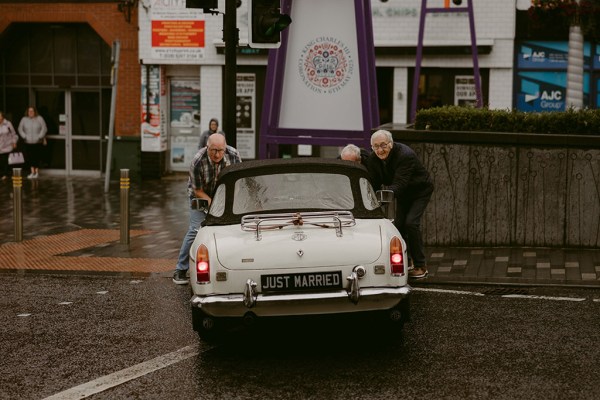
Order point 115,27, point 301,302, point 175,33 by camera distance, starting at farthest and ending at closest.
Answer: point 115,27 < point 175,33 < point 301,302

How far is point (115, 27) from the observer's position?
82.7 feet

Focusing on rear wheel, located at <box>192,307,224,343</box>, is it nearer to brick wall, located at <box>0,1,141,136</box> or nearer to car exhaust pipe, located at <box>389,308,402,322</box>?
car exhaust pipe, located at <box>389,308,402,322</box>

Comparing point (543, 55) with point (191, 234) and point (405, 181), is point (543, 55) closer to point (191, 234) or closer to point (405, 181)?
point (405, 181)

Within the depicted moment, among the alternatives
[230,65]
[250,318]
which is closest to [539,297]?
[250,318]

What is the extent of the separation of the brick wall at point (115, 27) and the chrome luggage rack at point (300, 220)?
18130 millimetres

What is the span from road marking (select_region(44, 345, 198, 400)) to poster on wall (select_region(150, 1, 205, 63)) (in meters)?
17.7

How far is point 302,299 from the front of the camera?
284 inches

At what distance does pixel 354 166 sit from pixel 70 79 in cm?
1903

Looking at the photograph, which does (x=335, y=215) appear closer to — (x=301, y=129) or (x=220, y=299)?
(x=220, y=299)

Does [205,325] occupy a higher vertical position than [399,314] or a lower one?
lower

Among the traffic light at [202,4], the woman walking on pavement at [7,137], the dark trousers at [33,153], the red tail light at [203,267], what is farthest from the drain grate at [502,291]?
the dark trousers at [33,153]

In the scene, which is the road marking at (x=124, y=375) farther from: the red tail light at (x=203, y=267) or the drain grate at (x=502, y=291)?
the drain grate at (x=502, y=291)

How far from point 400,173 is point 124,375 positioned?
4321 mm

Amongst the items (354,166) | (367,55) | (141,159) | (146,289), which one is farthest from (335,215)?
(141,159)
